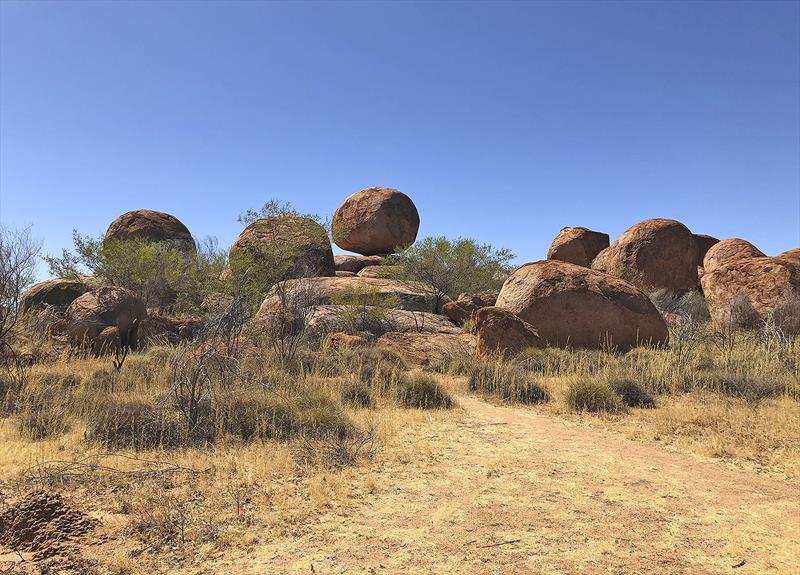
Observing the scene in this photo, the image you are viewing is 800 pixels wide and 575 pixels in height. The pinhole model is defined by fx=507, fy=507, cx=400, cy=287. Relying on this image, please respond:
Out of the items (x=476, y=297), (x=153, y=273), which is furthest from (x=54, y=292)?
(x=476, y=297)

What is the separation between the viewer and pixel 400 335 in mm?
12531

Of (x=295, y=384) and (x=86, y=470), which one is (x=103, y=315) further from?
(x=86, y=470)

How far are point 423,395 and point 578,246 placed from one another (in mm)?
17161

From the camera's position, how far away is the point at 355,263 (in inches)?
918

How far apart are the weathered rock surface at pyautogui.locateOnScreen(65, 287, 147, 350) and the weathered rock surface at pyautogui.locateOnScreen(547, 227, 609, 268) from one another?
17.1m

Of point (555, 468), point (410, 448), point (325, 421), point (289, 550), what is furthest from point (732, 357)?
point (289, 550)

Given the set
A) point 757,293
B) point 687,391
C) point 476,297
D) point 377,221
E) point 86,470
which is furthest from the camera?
point 377,221

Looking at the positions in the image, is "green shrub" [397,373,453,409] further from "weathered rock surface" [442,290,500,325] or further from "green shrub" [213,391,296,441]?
"weathered rock surface" [442,290,500,325]

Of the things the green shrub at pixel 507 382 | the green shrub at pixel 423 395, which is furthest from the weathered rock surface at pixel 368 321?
the green shrub at pixel 423 395

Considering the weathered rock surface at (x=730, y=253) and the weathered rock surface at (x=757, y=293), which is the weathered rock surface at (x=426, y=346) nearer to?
the weathered rock surface at (x=757, y=293)

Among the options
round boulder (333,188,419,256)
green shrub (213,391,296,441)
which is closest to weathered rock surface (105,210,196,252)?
round boulder (333,188,419,256)

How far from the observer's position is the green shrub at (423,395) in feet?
25.5

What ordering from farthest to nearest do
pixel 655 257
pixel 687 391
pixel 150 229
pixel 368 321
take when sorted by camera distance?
pixel 150 229
pixel 655 257
pixel 368 321
pixel 687 391

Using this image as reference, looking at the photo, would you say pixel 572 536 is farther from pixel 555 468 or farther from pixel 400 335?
pixel 400 335
